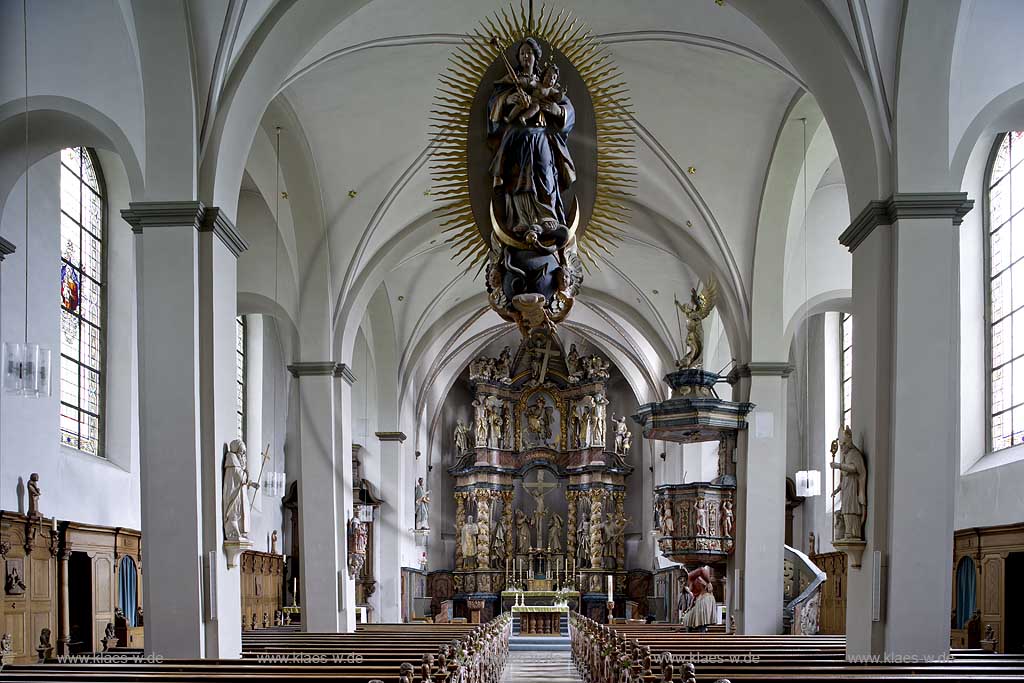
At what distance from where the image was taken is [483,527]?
3130cm

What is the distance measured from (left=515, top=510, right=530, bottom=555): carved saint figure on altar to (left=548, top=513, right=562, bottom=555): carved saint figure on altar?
2.17ft

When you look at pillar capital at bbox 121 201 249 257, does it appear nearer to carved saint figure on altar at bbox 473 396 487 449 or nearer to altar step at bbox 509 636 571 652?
altar step at bbox 509 636 571 652

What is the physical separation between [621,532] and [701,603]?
42.5 ft

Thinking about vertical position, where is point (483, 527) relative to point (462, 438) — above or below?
below

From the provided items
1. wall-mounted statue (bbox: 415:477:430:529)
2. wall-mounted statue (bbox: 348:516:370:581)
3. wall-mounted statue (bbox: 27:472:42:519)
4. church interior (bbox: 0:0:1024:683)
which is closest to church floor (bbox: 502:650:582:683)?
church interior (bbox: 0:0:1024:683)

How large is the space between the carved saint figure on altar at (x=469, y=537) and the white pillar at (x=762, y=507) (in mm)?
15103

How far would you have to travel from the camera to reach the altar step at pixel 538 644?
2227 cm

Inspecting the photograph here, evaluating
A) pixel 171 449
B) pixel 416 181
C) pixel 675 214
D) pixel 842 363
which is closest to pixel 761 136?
pixel 675 214

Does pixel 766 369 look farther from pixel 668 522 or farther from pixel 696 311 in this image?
pixel 668 522

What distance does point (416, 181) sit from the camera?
55.6ft

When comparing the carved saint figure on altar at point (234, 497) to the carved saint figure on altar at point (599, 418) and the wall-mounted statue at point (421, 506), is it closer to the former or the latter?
the wall-mounted statue at point (421, 506)

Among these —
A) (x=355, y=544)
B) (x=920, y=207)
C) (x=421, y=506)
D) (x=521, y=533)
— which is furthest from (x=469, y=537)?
(x=920, y=207)

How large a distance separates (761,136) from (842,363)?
752 centimetres

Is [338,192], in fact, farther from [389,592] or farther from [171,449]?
[389,592]
